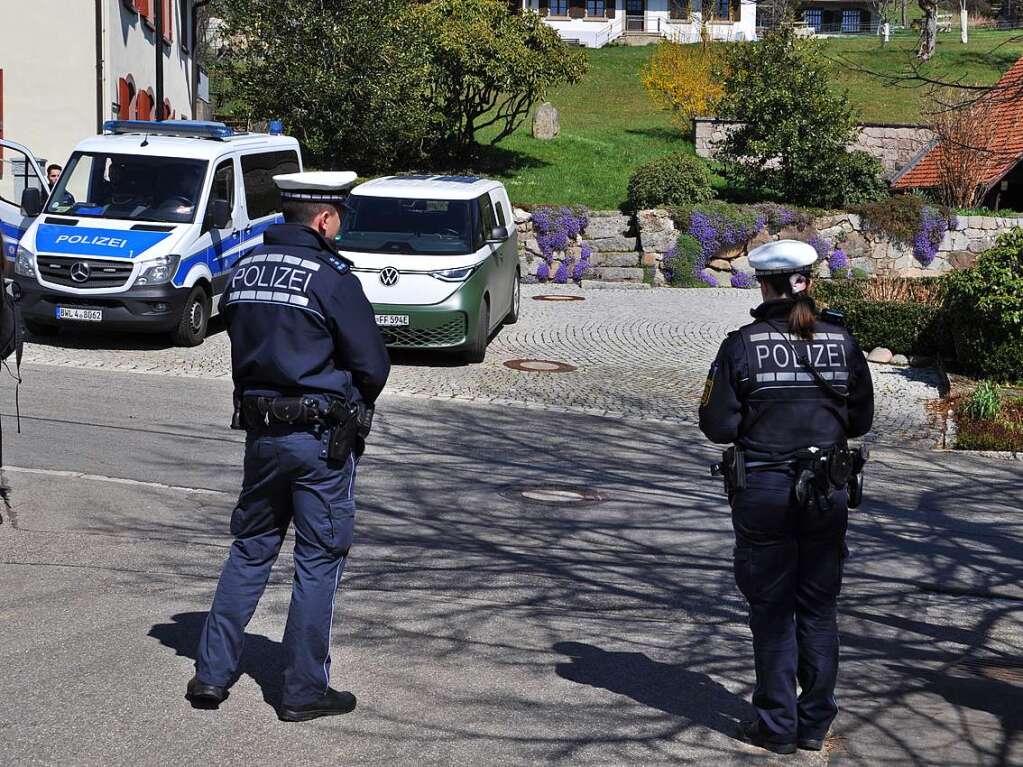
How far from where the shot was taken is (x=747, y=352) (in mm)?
4543

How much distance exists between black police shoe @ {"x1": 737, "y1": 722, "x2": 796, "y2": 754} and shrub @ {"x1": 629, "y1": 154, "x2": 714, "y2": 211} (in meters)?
19.3

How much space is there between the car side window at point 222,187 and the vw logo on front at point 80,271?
4.56 feet

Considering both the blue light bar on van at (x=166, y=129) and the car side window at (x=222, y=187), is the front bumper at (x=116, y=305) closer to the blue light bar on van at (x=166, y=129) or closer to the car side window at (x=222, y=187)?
the car side window at (x=222, y=187)

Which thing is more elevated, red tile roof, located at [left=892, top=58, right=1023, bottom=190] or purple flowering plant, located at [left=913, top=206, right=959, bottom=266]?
red tile roof, located at [left=892, top=58, right=1023, bottom=190]

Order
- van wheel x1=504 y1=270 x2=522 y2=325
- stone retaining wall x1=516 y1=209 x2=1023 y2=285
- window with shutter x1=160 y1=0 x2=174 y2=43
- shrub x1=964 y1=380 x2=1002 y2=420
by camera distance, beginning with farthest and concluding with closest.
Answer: window with shutter x1=160 y1=0 x2=174 y2=43
stone retaining wall x1=516 y1=209 x2=1023 y2=285
van wheel x1=504 y1=270 x2=522 y2=325
shrub x1=964 y1=380 x2=1002 y2=420

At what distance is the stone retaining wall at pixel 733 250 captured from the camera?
891 inches

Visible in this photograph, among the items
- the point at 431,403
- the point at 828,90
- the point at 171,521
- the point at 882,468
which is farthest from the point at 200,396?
the point at 828,90

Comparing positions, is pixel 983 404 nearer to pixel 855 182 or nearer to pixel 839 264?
pixel 839 264

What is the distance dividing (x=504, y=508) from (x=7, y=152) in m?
18.1

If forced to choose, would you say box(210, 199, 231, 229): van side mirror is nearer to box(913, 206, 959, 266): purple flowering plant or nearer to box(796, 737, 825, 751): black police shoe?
box(796, 737, 825, 751): black police shoe

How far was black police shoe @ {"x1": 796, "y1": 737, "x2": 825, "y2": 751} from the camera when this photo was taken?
4570mm

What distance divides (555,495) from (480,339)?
5.55 meters

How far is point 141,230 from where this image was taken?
45.7 feet

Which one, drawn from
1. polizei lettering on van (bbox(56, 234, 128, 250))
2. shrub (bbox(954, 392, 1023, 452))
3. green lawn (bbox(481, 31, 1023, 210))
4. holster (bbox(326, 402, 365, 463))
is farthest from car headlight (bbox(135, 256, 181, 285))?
green lawn (bbox(481, 31, 1023, 210))
